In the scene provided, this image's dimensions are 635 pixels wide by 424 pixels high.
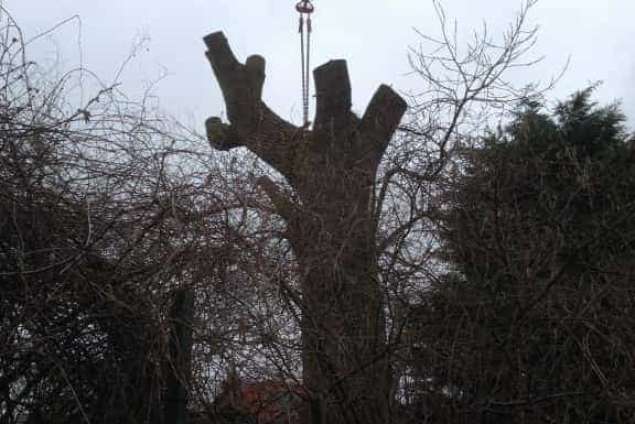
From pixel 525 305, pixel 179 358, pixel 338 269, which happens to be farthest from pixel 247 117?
pixel 179 358

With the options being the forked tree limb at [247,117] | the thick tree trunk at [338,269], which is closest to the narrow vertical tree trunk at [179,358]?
the thick tree trunk at [338,269]

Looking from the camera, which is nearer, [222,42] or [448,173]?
[448,173]

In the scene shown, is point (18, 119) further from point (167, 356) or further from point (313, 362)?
point (313, 362)

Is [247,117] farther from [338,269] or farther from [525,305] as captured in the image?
[525,305]

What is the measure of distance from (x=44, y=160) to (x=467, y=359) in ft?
7.79

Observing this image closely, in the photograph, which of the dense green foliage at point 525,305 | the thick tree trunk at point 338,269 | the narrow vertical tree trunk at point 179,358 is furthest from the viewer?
the dense green foliage at point 525,305

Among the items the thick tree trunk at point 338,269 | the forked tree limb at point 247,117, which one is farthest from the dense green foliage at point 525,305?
the forked tree limb at point 247,117

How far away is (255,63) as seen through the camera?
7.30 metres

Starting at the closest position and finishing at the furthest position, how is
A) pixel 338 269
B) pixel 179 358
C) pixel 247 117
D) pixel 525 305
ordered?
pixel 179 358, pixel 338 269, pixel 525 305, pixel 247 117

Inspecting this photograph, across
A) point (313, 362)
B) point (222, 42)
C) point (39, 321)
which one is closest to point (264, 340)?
point (313, 362)

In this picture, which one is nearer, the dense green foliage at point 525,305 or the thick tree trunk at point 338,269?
the thick tree trunk at point 338,269

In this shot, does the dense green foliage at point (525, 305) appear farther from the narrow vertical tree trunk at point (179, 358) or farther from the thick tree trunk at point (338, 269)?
the narrow vertical tree trunk at point (179, 358)

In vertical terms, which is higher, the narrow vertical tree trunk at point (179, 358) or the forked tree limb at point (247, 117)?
the forked tree limb at point (247, 117)

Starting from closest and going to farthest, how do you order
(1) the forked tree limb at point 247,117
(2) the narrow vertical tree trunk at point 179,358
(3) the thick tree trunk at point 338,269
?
1. (2) the narrow vertical tree trunk at point 179,358
2. (3) the thick tree trunk at point 338,269
3. (1) the forked tree limb at point 247,117
